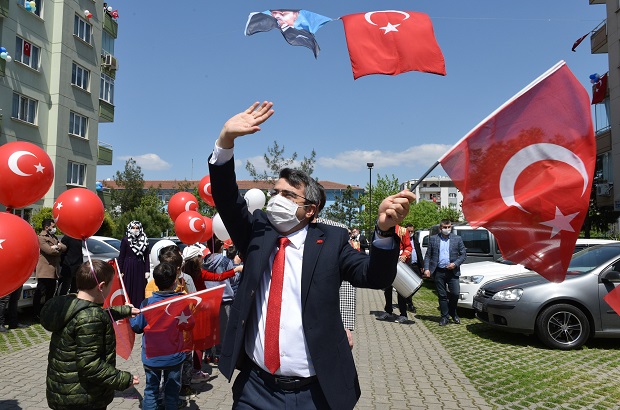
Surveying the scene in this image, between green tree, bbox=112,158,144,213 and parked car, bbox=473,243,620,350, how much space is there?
124 ft

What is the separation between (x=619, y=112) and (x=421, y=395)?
26.8 metres

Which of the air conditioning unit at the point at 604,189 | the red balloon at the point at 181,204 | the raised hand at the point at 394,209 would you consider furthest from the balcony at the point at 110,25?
the raised hand at the point at 394,209

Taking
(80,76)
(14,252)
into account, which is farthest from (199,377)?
(80,76)

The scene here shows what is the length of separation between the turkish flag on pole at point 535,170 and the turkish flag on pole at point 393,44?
127cm

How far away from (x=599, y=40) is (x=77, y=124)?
2988 cm

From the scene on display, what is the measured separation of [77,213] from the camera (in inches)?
202

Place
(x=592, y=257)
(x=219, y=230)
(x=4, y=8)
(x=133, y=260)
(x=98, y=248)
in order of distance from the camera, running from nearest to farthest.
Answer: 1. (x=219, y=230)
2. (x=133, y=260)
3. (x=592, y=257)
4. (x=98, y=248)
5. (x=4, y=8)

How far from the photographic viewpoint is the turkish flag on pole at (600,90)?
2848 cm

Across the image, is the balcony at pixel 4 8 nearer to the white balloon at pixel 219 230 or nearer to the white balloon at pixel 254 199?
the white balloon at pixel 219 230

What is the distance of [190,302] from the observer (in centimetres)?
471

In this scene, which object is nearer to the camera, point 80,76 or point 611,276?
point 611,276

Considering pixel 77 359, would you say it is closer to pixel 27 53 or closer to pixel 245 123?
pixel 245 123

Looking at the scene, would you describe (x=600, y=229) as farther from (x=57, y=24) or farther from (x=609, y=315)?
(x=57, y=24)

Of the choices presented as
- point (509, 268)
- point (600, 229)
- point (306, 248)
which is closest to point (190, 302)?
point (306, 248)
